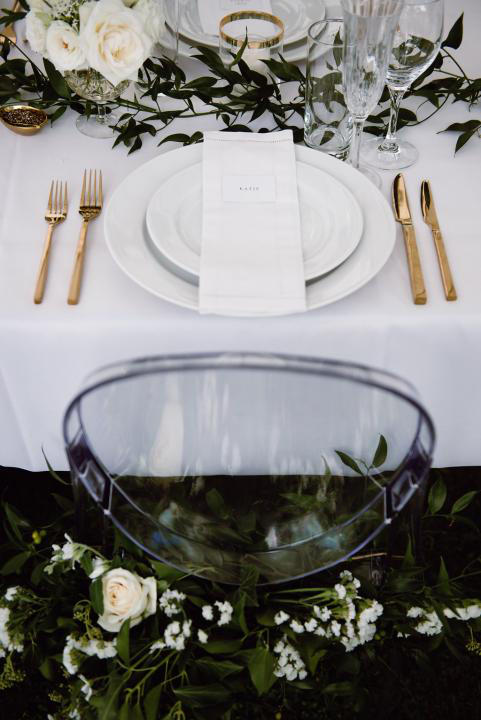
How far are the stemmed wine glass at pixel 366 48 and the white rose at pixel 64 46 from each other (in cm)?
37

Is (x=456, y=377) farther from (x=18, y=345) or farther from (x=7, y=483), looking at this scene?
(x=7, y=483)

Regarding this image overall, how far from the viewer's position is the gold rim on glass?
1110mm

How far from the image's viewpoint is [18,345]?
2.75 feet

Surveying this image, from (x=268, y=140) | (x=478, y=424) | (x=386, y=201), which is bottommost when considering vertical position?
(x=478, y=424)

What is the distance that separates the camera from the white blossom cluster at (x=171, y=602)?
2.61 feet

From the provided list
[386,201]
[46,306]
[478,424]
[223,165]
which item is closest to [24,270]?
[46,306]

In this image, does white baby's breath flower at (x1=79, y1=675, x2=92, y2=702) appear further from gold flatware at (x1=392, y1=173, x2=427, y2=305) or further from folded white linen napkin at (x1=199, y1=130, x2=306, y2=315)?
gold flatware at (x1=392, y1=173, x2=427, y2=305)

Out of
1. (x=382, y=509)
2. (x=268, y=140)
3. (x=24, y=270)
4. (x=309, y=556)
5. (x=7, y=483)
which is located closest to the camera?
(x=382, y=509)

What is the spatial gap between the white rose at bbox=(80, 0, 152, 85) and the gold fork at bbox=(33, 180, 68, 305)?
0.57 ft

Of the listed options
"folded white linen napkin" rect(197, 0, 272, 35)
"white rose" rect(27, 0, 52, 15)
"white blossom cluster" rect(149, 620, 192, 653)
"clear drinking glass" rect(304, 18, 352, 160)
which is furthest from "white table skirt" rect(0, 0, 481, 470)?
"folded white linen napkin" rect(197, 0, 272, 35)

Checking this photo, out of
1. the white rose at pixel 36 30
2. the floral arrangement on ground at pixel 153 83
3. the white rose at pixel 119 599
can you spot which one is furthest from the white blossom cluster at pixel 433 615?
the white rose at pixel 36 30

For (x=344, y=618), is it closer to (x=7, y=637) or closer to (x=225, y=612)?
(x=225, y=612)

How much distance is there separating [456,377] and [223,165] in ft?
1.44

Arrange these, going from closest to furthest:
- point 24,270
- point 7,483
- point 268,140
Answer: point 24,270, point 268,140, point 7,483
